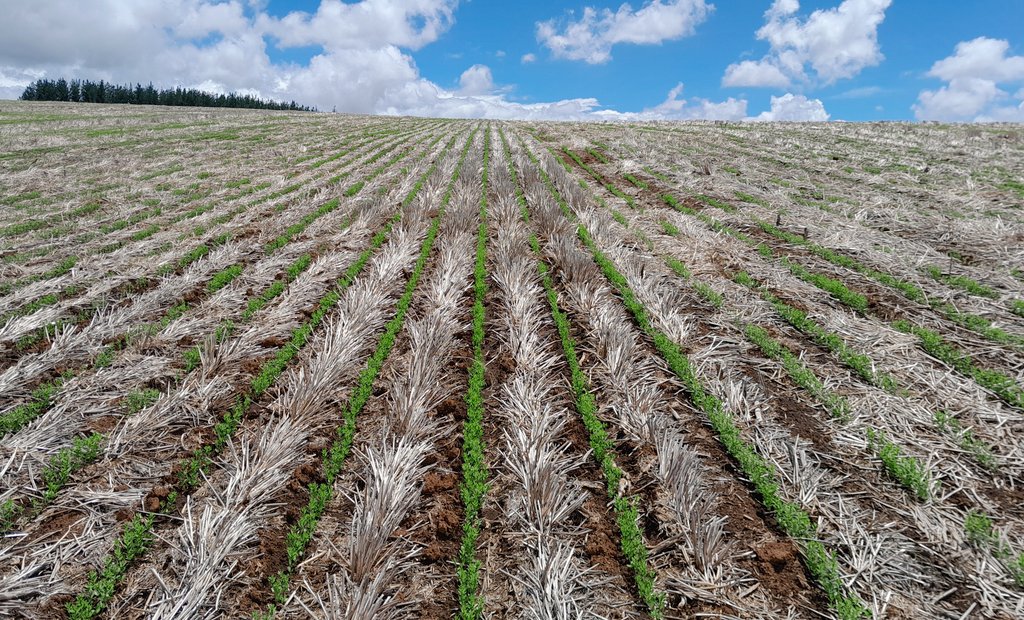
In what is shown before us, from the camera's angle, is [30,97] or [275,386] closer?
[275,386]

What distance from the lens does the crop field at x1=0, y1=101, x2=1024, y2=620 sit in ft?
8.64

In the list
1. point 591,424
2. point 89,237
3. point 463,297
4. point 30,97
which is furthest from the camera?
point 30,97

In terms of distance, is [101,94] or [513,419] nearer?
[513,419]

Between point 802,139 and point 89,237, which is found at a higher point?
point 802,139

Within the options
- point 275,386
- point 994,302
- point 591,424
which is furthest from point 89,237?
point 994,302

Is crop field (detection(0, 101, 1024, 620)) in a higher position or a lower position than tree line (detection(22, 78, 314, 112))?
lower

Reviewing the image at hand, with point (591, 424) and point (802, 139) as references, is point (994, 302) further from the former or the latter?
point (802, 139)

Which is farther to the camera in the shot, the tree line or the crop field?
the tree line

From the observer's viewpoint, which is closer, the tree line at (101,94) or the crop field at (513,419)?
the crop field at (513,419)

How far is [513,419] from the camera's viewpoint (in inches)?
155

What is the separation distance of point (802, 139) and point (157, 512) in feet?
93.4

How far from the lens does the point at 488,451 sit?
12.0 ft

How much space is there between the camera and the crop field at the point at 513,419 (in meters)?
2.63

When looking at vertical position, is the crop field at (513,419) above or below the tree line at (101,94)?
below
